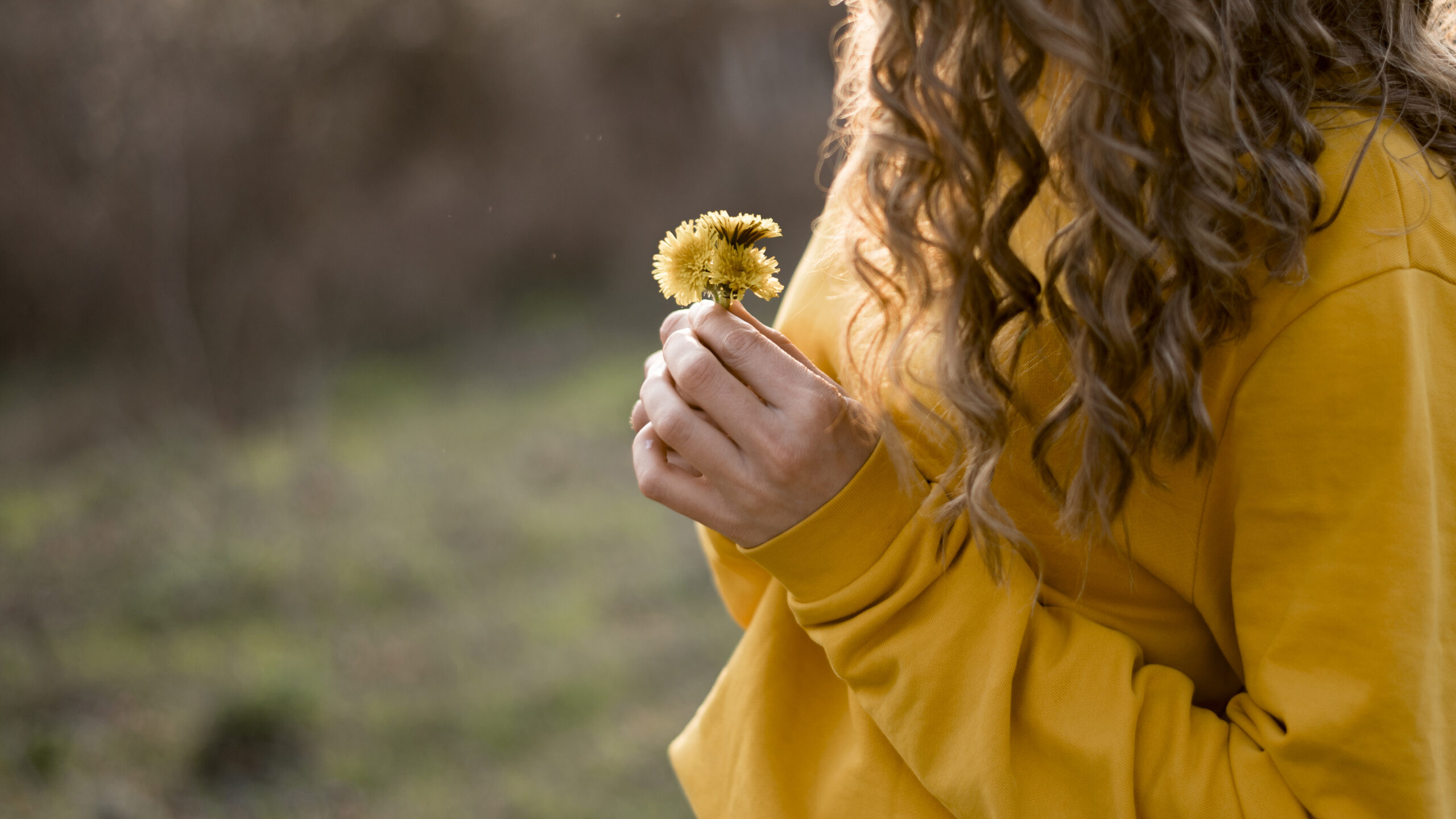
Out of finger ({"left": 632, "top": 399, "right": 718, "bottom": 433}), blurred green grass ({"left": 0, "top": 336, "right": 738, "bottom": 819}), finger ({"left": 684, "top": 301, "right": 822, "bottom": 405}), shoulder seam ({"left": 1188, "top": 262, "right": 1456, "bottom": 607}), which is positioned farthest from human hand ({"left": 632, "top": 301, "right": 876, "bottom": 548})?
blurred green grass ({"left": 0, "top": 336, "right": 738, "bottom": 819})

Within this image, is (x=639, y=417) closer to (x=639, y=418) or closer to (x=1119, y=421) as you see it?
(x=639, y=418)

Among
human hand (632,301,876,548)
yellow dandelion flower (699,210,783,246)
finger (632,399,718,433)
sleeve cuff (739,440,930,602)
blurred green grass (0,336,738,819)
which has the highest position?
blurred green grass (0,336,738,819)

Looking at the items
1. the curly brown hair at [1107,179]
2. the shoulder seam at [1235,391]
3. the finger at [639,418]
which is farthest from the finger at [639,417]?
the shoulder seam at [1235,391]

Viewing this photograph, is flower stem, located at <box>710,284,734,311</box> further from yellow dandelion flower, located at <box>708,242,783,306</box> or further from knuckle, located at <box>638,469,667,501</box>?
knuckle, located at <box>638,469,667,501</box>

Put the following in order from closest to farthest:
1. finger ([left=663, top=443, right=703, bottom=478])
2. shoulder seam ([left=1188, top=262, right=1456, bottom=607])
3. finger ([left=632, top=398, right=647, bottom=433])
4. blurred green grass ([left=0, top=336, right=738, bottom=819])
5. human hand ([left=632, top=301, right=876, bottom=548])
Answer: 1. shoulder seam ([left=1188, top=262, right=1456, bottom=607])
2. human hand ([left=632, top=301, right=876, bottom=548])
3. finger ([left=663, top=443, right=703, bottom=478])
4. finger ([left=632, top=398, right=647, bottom=433])
5. blurred green grass ([left=0, top=336, right=738, bottom=819])

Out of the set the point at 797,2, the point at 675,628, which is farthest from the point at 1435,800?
the point at 797,2

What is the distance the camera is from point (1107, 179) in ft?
2.74

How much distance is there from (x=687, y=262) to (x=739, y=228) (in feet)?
0.23

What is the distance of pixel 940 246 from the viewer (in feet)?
2.98

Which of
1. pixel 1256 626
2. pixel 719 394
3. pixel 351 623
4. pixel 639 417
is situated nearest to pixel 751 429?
pixel 719 394

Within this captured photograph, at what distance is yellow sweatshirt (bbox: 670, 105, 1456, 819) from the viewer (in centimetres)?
80

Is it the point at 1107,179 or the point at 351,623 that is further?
the point at 351,623

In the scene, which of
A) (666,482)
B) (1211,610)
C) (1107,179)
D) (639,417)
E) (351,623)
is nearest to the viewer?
(1107,179)

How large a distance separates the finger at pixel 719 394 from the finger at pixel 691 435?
12mm
